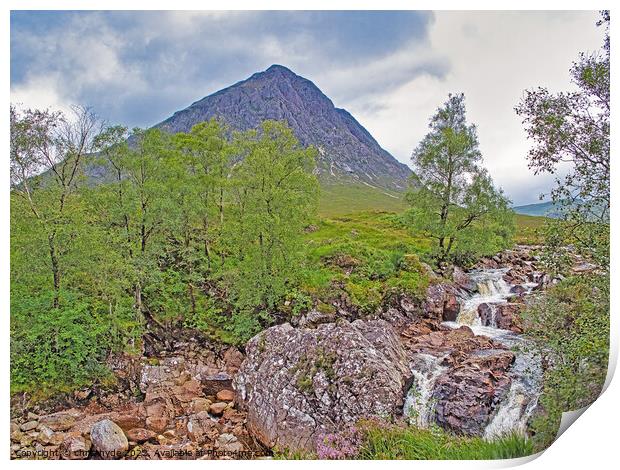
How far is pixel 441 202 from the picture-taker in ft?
55.4

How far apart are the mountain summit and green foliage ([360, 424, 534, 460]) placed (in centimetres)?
12816

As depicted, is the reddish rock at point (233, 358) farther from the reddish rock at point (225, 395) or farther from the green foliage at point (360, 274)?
the green foliage at point (360, 274)

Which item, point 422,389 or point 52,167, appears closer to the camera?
point 422,389

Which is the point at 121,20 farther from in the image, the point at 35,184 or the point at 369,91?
the point at 369,91

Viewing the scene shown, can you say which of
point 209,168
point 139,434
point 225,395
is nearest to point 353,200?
point 209,168

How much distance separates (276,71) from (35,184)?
202 metres

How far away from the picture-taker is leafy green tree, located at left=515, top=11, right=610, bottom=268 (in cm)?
691

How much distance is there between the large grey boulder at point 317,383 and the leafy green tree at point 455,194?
804 cm

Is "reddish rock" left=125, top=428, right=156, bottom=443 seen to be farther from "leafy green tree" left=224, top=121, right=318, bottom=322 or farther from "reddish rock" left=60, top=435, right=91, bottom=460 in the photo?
"leafy green tree" left=224, top=121, right=318, bottom=322

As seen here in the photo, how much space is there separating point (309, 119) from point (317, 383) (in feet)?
555

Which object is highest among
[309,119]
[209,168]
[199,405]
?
[309,119]

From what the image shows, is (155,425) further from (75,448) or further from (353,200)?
(353,200)

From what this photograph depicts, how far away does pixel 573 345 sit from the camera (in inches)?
267

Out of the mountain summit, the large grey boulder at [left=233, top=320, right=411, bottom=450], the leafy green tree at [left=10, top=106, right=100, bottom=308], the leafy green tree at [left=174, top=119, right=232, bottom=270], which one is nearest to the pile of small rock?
the large grey boulder at [left=233, top=320, right=411, bottom=450]
